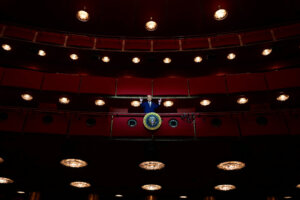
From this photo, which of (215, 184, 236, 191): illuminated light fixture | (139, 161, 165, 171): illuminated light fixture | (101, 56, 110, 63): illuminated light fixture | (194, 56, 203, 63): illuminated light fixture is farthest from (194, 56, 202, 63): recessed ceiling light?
(139, 161, 165, 171): illuminated light fixture

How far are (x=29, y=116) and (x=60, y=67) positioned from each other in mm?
2431

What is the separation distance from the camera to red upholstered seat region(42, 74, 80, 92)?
22.4ft

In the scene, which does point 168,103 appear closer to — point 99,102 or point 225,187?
point 99,102

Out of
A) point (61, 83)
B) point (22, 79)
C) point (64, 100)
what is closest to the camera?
point (64, 100)

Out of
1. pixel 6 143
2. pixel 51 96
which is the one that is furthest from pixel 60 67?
pixel 6 143

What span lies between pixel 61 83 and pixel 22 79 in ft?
3.38

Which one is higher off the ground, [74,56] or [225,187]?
[74,56]

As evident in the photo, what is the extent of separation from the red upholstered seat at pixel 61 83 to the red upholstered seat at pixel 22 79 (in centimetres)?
20

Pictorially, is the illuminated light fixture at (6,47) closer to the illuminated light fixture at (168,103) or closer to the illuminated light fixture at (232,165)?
the illuminated light fixture at (168,103)

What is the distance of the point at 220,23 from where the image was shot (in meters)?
7.94

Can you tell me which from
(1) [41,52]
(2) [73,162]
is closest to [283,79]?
(2) [73,162]

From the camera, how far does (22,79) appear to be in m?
6.78

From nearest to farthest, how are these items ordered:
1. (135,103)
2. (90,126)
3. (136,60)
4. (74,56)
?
(90,126) → (135,103) → (74,56) → (136,60)

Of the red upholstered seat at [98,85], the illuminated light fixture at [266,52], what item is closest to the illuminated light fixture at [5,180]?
the red upholstered seat at [98,85]
